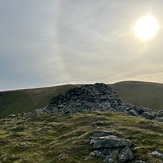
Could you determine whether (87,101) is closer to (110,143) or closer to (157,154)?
(110,143)

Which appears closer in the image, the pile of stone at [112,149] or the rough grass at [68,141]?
the pile of stone at [112,149]

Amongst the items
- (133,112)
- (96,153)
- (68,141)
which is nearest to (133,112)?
(133,112)

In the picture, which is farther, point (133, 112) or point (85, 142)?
point (133, 112)

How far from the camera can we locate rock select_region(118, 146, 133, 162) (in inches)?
1861

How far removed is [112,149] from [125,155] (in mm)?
3500

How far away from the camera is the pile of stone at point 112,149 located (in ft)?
157

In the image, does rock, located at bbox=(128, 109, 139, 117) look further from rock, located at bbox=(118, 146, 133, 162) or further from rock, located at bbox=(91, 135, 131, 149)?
rock, located at bbox=(118, 146, 133, 162)

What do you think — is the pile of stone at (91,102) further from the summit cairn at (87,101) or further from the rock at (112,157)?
the rock at (112,157)

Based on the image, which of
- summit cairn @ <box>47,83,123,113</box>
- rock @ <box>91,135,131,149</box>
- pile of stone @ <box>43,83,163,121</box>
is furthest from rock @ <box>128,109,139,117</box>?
rock @ <box>91,135,131,149</box>

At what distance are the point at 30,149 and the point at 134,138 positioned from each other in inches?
842

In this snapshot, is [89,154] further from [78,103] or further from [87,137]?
[78,103]

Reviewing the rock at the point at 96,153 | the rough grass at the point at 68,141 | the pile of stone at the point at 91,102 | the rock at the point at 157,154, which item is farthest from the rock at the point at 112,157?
the pile of stone at the point at 91,102

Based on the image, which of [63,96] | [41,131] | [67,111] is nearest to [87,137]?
[41,131]

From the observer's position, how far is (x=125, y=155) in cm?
4791
